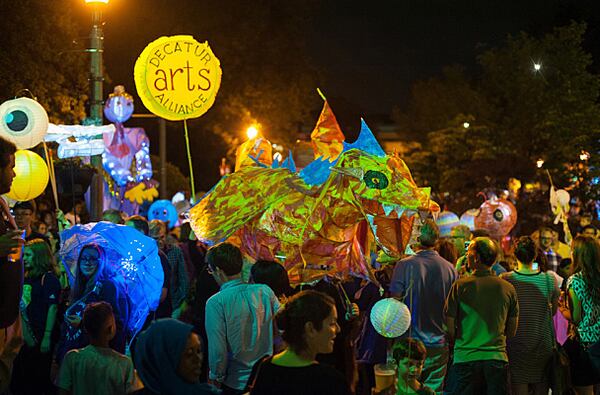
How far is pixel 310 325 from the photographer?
4020 mm

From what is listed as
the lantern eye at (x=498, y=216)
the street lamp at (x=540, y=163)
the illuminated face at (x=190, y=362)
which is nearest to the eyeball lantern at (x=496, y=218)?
the lantern eye at (x=498, y=216)

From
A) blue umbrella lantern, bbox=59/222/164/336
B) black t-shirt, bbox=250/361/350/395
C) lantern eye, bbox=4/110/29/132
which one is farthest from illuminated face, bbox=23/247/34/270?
black t-shirt, bbox=250/361/350/395

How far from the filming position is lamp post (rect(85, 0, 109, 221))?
37.4 feet

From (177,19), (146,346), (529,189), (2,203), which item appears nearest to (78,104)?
(177,19)

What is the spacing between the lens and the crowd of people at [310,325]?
13.4 ft

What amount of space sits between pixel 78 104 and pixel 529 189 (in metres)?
15.2

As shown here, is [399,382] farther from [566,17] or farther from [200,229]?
[566,17]

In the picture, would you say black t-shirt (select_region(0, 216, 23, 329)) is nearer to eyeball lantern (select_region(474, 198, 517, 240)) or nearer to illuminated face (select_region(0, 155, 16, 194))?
illuminated face (select_region(0, 155, 16, 194))

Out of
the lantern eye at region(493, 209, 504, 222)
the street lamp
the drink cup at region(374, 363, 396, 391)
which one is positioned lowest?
the drink cup at region(374, 363, 396, 391)

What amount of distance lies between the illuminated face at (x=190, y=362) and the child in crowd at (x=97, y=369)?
1.29m

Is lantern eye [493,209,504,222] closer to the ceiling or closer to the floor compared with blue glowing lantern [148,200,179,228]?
closer to the floor

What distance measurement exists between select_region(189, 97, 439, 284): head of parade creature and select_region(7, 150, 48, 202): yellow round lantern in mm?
2397

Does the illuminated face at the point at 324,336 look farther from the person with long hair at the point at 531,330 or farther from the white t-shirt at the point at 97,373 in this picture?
the person with long hair at the point at 531,330

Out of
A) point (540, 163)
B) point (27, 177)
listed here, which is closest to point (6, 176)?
point (27, 177)
